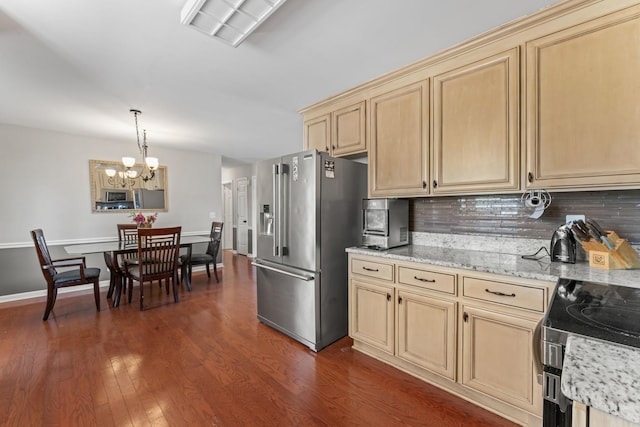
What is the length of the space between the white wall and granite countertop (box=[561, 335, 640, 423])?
5617 millimetres

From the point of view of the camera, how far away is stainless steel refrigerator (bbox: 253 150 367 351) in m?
2.50

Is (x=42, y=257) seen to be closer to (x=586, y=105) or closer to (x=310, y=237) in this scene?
(x=310, y=237)

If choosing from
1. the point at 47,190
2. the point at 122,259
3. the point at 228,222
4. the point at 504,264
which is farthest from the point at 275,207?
the point at 228,222

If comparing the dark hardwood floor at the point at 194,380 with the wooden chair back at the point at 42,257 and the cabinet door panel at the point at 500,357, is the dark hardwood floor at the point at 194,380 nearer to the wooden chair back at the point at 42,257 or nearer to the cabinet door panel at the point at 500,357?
the cabinet door panel at the point at 500,357

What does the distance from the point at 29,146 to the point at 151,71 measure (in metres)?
3.17

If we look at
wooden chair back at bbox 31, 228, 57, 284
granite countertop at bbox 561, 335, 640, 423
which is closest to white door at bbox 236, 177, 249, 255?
wooden chair back at bbox 31, 228, 57, 284

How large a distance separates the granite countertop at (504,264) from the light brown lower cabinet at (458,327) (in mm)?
48

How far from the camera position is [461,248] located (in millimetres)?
2369

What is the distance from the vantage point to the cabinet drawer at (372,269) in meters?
2.20

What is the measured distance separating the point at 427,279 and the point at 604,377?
4.72 ft

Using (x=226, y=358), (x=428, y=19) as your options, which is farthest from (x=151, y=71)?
(x=226, y=358)

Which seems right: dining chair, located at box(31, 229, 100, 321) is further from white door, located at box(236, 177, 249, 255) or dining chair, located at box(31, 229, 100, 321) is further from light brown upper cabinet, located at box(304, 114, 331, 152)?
white door, located at box(236, 177, 249, 255)

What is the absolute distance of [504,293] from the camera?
1639mm

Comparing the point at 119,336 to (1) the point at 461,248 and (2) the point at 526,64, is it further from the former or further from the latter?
(2) the point at 526,64
